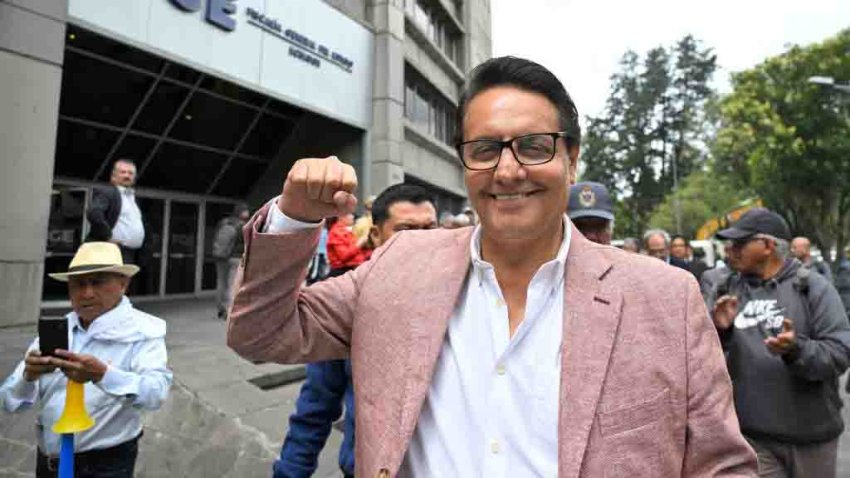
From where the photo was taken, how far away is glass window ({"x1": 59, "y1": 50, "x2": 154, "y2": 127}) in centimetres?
951

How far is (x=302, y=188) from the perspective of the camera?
4.13 feet

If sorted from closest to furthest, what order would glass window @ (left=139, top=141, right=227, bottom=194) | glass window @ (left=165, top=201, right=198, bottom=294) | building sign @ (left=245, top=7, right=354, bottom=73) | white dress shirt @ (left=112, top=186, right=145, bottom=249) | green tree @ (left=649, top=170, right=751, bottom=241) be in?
white dress shirt @ (left=112, top=186, right=145, bottom=249)
building sign @ (left=245, top=7, right=354, bottom=73)
glass window @ (left=139, top=141, right=227, bottom=194)
glass window @ (left=165, top=201, right=198, bottom=294)
green tree @ (left=649, top=170, right=751, bottom=241)

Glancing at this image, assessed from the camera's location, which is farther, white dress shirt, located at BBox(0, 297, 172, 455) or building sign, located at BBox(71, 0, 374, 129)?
building sign, located at BBox(71, 0, 374, 129)

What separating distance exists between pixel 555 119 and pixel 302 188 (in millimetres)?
682

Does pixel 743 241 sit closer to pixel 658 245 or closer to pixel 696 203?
pixel 658 245

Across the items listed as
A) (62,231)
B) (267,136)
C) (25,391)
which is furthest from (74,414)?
(267,136)

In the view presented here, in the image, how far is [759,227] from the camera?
10.00ft

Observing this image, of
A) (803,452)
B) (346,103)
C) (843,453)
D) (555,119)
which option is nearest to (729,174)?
(346,103)

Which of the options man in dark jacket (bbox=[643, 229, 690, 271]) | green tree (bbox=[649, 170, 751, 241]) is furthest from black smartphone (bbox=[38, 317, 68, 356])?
green tree (bbox=[649, 170, 751, 241])

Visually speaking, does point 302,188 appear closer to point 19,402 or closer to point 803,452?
point 19,402

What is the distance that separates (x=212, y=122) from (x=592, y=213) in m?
11.0

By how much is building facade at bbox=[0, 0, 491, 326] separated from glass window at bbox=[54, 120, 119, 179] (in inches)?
0.9

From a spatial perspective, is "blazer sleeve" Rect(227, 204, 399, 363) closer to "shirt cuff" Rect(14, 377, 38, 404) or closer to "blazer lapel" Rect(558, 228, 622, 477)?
"blazer lapel" Rect(558, 228, 622, 477)

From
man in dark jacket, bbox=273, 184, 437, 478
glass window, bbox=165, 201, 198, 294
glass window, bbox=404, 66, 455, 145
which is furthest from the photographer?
glass window, bbox=404, 66, 455, 145
